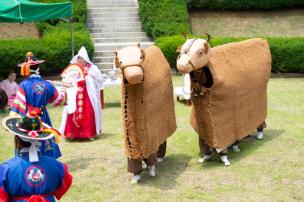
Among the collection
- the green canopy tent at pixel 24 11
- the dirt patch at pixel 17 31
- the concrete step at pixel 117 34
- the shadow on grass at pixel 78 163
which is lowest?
the shadow on grass at pixel 78 163

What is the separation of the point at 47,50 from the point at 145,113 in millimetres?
10067

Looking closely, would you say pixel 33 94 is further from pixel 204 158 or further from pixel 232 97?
pixel 232 97

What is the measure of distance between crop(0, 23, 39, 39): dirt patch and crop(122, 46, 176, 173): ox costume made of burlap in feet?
39.7

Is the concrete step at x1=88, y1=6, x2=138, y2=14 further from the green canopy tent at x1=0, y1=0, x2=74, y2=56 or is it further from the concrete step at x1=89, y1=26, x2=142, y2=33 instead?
the green canopy tent at x1=0, y1=0, x2=74, y2=56

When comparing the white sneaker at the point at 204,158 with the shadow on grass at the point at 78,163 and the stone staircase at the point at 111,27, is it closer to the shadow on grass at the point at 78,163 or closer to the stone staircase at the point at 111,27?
the shadow on grass at the point at 78,163

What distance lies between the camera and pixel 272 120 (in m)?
10.8

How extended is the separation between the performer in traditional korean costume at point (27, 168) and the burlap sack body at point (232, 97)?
366cm

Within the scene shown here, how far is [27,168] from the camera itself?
13.5 ft

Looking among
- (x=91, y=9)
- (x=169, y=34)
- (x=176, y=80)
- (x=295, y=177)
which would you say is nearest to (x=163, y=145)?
(x=295, y=177)

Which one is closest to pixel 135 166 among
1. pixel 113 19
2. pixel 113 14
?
pixel 113 19

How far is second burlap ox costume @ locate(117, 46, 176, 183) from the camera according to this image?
263 inches

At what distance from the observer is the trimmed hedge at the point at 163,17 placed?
61.3 feet

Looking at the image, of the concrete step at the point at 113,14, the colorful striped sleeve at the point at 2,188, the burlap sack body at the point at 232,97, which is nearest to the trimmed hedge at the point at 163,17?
the concrete step at the point at 113,14

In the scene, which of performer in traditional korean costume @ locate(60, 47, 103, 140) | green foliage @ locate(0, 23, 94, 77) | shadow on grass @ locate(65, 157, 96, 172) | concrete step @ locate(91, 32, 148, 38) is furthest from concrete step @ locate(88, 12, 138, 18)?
shadow on grass @ locate(65, 157, 96, 172)
